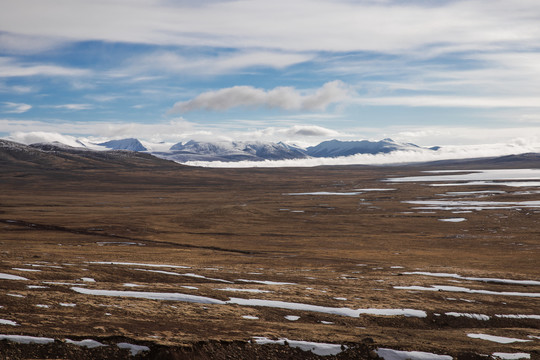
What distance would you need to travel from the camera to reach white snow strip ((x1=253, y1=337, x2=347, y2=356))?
16.4 metres

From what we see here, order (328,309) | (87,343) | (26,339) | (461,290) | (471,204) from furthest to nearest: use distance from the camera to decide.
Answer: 1. (471,204)
2. (461,290)
3. (328,309)
4. (87,343)
5. (26,339)

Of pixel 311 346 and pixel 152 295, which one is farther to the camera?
pixel 152 295

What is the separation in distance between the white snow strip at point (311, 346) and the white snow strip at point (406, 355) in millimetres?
1491

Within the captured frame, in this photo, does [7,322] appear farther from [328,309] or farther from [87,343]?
[328,309]

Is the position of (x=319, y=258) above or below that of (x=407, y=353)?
below

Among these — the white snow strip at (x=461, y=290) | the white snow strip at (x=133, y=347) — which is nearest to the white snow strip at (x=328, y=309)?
the white snow strip at (x=461, y=290)

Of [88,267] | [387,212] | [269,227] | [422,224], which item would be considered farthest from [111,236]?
[387,212]

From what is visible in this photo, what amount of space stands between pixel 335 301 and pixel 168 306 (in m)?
9.81

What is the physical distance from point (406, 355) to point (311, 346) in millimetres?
3587

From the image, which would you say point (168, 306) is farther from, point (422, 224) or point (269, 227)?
point (422, 224)

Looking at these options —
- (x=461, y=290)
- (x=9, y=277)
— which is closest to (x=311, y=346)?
(x=9, y=277)

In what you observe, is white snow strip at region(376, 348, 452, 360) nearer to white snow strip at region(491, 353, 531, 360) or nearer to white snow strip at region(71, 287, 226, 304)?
white snow strip at region(491, 353, 531, 360)

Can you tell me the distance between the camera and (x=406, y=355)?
16.5m

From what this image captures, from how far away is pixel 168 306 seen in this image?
21.5 m
